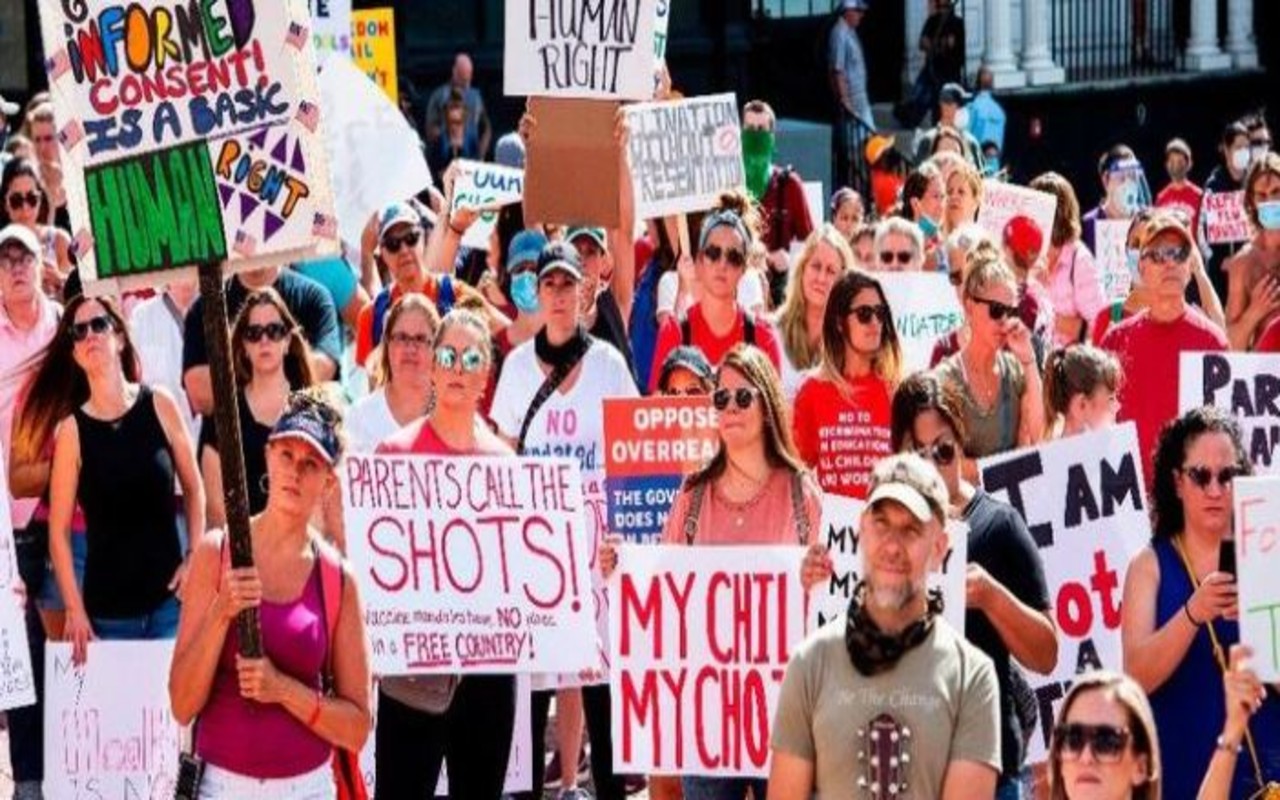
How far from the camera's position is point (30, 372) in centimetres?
1070

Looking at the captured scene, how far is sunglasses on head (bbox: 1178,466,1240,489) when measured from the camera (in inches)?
295

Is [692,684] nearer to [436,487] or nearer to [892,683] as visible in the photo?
[436,487]

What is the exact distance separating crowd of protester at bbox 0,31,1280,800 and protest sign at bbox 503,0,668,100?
0.31 meters

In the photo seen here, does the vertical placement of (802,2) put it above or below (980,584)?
above

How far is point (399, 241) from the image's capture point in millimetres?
12234

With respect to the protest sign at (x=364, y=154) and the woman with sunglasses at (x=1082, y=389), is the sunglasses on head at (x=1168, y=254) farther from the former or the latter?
the protest sign at (x=364, y=154)

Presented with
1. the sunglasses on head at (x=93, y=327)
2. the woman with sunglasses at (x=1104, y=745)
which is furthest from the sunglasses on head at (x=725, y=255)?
the woman with sunglasses at (x=1104, y=745)

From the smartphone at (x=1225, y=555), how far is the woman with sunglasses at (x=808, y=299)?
3.66 metres

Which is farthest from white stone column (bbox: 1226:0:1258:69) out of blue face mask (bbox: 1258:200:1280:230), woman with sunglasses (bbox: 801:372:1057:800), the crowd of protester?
woman with sunglasses (bbox: 801:372:1057:800)

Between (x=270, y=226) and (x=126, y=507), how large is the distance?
2.45 metres

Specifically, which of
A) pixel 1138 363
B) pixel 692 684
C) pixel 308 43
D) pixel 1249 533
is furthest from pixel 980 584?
pixel 1138 363

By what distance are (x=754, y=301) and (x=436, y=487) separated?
368 centimetres

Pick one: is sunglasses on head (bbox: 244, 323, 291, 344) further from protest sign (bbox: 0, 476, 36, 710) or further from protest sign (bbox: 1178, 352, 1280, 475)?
protest sign (bbox: 1178, 352, 1280, 475)

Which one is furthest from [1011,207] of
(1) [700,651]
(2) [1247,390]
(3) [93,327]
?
(1) [700,651]
